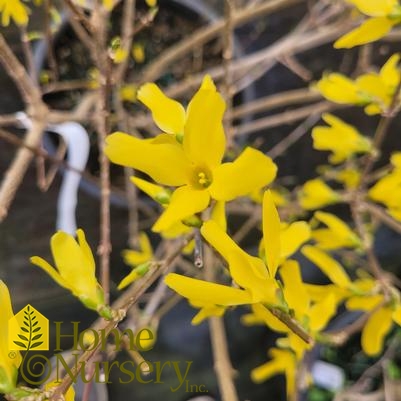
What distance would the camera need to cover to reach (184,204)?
372 mm

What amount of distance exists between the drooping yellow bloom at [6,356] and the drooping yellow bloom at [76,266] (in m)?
0.03

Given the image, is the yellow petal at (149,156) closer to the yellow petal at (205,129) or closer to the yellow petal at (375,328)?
the yellow petal at (205,129)

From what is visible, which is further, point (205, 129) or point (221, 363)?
point (221, 363)

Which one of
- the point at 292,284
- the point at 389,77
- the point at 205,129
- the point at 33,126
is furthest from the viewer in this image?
the point at 33,126

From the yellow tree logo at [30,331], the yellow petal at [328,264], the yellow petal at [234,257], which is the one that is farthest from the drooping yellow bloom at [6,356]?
the yellow petal at [328,264]

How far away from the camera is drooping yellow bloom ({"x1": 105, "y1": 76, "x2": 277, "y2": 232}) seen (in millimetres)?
338

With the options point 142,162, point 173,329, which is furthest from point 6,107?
point 142,162

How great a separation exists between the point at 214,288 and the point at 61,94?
2.49 ft

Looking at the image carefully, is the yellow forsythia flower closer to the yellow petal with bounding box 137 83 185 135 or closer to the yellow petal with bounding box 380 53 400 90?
the yellow petal with bounding box 380 53 400 90

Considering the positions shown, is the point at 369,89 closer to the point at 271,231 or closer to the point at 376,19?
the point at 376,19

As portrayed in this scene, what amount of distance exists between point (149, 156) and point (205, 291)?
0.09 m

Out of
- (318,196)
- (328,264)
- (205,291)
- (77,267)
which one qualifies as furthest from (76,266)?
(318,196)

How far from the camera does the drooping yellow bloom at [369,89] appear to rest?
57cm

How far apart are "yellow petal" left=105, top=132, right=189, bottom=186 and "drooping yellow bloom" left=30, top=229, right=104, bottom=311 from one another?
62 mm
